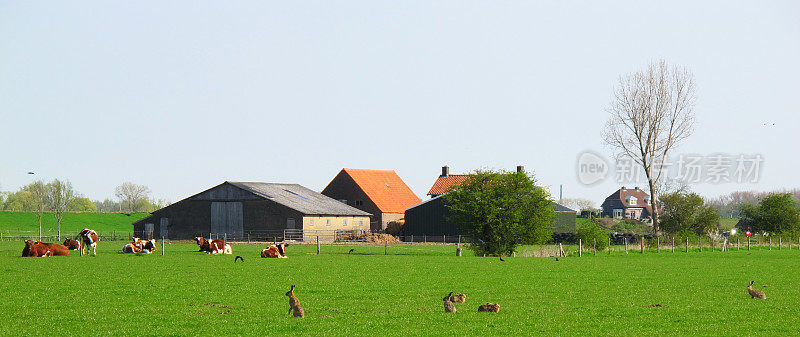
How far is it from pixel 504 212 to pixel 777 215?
41.6 m

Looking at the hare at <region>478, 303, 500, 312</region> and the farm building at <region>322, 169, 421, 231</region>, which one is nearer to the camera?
the hare at <region>478, 303, 500, 312</region>

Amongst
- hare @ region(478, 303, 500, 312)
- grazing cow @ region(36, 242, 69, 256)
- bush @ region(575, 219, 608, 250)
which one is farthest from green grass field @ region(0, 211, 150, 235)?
hare @ region(478, 303, 500, 312)

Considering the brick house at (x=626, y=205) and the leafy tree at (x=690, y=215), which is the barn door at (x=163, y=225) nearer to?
the leafy tree at (x=690, y=215)

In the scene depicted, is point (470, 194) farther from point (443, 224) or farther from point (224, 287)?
point (443, 224)

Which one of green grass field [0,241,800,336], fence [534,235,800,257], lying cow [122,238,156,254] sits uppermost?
lying cow [122,238,156,254]

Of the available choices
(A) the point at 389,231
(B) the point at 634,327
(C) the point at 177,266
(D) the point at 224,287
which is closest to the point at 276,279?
(D) the point at 224,287

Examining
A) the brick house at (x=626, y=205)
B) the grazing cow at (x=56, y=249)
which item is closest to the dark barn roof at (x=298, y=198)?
the grazing cow at (x=56, y=249)

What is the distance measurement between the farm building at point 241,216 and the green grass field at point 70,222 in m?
28.6

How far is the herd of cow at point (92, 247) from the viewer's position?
145 ft

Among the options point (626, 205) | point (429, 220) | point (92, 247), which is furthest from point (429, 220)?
point (626, 205)

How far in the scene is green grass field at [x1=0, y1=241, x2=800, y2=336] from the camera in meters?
15.4

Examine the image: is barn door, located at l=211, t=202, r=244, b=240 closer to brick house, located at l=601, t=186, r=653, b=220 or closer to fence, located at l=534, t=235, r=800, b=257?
fence, located at l=534, t=235, r=800, b=257

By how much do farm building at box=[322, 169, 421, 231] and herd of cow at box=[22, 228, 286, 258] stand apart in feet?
161

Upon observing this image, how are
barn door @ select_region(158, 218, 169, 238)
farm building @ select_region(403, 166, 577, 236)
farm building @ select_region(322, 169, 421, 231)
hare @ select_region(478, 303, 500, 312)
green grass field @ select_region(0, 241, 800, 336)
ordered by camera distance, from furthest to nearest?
farm building @ select_region(322, 169, 421, 231) < barn door @ select_region(158, 218, 169, 238) < farm building @ select_region(403, 166, 577, 236) < hare @ select_region(478, 303, 500, 312) < green grass field @ select_region(0, 241, 800, 336)
